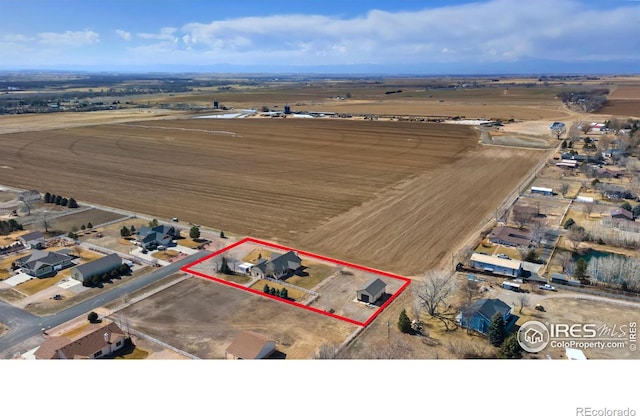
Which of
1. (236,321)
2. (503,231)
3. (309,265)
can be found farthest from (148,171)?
(503,231)

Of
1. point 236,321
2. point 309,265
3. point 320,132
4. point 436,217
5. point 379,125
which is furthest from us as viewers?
point 379,125

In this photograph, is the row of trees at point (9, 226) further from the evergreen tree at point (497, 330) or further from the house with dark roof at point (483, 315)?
the evergreen tree at point (497, 330)

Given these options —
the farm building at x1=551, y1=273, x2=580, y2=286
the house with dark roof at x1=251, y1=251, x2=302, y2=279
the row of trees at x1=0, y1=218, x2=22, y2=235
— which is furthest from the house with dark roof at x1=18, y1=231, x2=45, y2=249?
the farm building at x1=551, y1=273, x2=580, y2=286

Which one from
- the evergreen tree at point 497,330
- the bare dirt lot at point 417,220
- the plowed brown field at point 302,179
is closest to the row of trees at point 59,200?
the plowed brown field at point 302,179

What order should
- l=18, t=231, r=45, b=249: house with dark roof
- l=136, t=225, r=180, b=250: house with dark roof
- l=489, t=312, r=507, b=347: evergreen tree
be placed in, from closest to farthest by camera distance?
l=489, t=312, r=507, b=347: evergreen tree
l=136, t=225, r=180, b=250: house with dark roof
l=18, t=231, r=45, b=249: house with dark roof

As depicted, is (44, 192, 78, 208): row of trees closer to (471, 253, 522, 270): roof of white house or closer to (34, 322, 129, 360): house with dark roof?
(34, 322, 129, 360): house with dark roof

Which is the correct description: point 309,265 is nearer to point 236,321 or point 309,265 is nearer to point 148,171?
point 236,321
